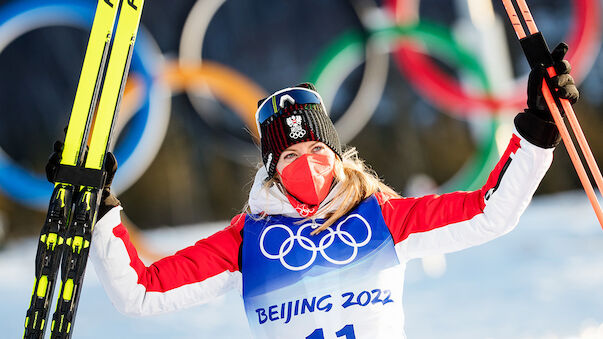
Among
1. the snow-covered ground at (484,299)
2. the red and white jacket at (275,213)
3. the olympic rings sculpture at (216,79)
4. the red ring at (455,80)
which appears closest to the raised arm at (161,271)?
the red and white jacket at (275,213)

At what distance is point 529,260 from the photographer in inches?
177

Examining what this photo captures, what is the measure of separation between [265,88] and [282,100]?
166 inches

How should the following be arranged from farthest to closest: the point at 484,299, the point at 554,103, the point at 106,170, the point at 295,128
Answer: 1. the point at 484,299
2. the point at 295,128
3. the point at 106,170
4. the point at 554,103

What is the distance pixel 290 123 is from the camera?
1874mm

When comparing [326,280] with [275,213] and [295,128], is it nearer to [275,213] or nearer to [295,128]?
[275,213]

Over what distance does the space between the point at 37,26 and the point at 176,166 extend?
5.75ft

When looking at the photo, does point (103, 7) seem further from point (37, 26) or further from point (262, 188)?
point (37, 26)

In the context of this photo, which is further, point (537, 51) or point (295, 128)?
point (295, 128)

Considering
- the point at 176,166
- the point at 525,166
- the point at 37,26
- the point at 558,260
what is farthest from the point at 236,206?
the point at 525,166

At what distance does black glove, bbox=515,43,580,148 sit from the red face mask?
52cm

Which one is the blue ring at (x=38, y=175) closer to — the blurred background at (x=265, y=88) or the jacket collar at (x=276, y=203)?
the blurred background at (x=265, y=88)

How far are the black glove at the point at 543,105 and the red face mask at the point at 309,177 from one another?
52 centimetres

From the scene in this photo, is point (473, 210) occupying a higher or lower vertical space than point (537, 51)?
lower

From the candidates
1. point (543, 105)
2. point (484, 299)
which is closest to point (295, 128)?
point (543, 105)
